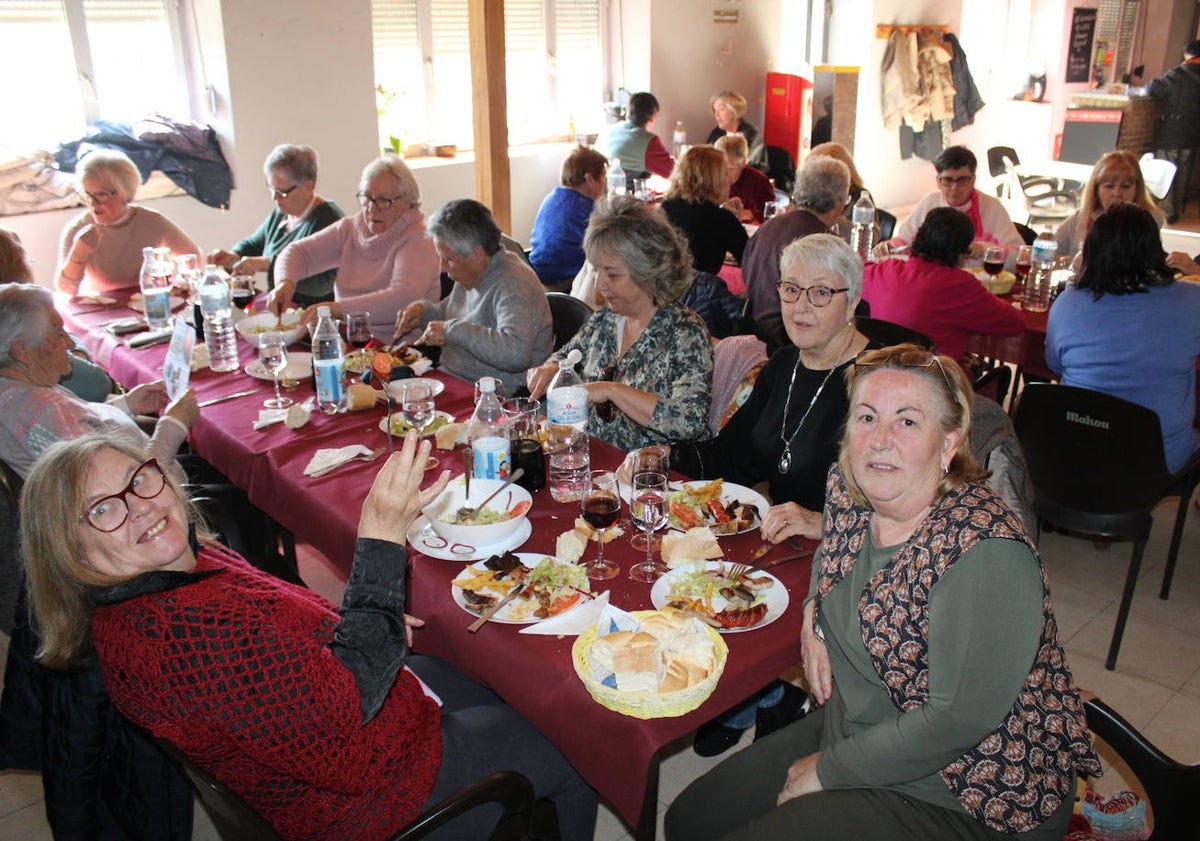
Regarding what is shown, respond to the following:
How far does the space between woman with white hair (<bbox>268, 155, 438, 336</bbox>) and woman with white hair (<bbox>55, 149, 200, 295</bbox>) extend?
0.79 metres

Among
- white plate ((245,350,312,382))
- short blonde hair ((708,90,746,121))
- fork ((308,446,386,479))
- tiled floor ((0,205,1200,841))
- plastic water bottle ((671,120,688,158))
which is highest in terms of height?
short blonde hair ((708,90,746,121))

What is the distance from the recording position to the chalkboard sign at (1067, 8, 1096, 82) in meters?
9.88

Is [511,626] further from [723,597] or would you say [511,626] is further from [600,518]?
[723,597]

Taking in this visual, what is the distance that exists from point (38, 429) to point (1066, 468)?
301 centimetres

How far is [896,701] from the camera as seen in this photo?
5.32 ft

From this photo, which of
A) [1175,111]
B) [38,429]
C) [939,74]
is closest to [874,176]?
[939,74]

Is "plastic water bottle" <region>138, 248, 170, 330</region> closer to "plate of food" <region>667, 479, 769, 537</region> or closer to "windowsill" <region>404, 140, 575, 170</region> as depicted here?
"plate of food" <region>667, 479, 769, 537</region>

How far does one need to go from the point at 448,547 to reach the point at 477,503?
0.18m

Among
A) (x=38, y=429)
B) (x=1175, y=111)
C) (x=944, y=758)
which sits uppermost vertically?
(x=1175, y=111)

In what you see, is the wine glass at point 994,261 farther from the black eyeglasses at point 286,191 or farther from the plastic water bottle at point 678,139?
the plastic water bottle at point 678,139

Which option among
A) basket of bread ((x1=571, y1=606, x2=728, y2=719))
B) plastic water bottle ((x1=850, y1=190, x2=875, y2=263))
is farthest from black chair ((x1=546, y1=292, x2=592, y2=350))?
basket of bread ((x1=571, y1=606, x2=728, y2=719))

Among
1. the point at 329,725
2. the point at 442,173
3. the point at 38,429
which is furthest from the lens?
the point at 442,173

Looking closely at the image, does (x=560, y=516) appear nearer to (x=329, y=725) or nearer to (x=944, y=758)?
(x=329, y=725)

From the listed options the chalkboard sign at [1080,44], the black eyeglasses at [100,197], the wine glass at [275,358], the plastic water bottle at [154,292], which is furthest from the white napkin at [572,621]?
the chalkboard sign at [1080,44]
